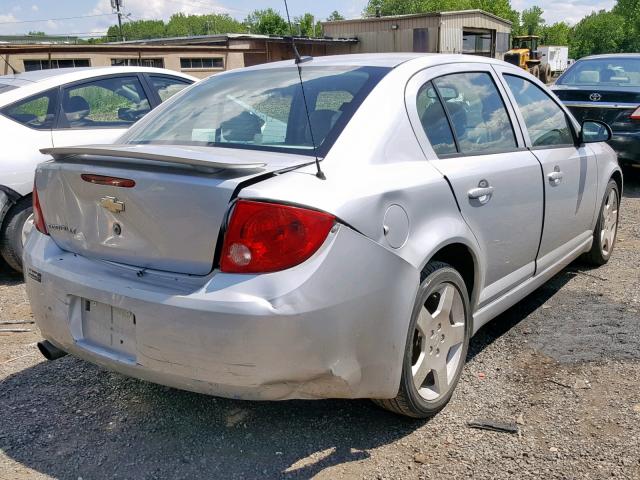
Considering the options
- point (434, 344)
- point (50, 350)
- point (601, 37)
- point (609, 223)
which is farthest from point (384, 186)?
point (601, 37)

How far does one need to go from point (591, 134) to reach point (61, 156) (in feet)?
11.5

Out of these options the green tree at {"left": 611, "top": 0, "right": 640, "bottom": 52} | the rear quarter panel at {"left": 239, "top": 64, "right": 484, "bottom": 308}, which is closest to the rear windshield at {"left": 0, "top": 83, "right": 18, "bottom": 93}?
the rear quarter panel at {"left": 239, "top": 64, "right": 484, "bottom": 308}

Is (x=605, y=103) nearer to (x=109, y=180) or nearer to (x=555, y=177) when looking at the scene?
(x=555, y=177)

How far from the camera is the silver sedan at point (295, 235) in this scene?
230 cm

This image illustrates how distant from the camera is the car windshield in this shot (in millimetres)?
8500

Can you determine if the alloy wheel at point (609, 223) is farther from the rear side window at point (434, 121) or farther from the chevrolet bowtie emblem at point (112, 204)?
the chevrolet bowtie emblem at point (112, 204)

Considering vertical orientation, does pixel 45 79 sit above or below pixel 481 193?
above

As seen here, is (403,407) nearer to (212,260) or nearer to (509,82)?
(212,260)

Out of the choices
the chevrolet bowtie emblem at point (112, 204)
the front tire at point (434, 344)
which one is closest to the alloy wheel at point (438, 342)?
the front tire at point (434, 344)

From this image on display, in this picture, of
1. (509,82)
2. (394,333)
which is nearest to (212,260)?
(394,333)

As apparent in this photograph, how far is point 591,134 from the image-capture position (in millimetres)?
4496

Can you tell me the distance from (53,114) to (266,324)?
409 cm

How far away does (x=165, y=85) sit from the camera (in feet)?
21.1

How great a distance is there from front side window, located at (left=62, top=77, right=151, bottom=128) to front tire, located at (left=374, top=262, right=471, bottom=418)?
13.0 ft
